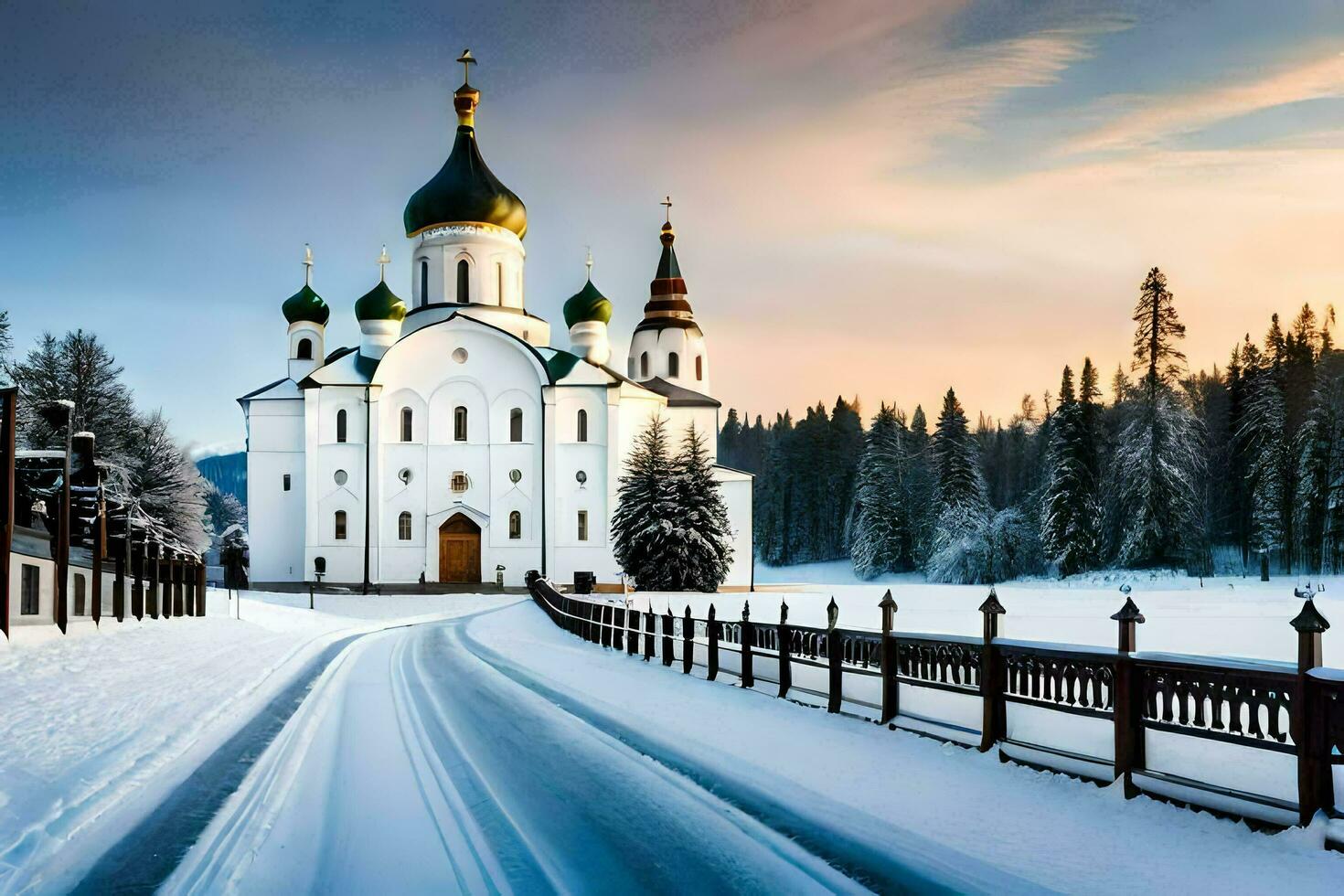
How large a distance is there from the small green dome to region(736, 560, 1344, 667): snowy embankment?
22107 millimetres

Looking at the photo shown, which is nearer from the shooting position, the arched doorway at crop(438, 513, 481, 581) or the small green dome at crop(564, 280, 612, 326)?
the arched doorway at crop(438, 513, 481, 581)

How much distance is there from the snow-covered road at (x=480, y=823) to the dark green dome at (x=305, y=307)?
2011 inches

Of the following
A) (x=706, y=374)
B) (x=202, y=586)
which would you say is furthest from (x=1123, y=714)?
(x=706, y=374)

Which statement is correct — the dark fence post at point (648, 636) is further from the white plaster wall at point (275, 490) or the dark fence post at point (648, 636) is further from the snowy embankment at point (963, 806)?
the white plaster wall at point (275, 490)

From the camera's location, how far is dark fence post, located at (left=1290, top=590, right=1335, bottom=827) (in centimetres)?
657

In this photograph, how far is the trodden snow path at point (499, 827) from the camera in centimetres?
610

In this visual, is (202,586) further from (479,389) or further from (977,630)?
(977,630)

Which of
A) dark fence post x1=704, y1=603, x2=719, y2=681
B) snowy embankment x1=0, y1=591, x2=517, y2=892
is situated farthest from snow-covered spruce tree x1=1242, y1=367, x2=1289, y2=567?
snowy embankment x1=0, y1=591, x2=517, y2=892

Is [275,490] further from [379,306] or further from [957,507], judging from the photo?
[957,507]

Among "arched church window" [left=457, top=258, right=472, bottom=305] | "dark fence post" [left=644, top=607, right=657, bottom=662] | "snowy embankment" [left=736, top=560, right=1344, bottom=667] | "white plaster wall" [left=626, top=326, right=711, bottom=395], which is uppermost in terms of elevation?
"arched church window" [left=457, top=258, right=472, bottom=305]

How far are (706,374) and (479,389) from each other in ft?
58.4

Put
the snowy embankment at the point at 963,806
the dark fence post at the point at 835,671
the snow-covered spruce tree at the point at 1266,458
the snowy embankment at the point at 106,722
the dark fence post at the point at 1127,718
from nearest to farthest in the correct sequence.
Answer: the snowy embankment at the point at 963,806, the snowy embankment at the point at 106,722, the dark fence post at the point at 1127,718, the dark fence post at the point at 835,671, the snow-covered spruce tree at the point at 1266,458

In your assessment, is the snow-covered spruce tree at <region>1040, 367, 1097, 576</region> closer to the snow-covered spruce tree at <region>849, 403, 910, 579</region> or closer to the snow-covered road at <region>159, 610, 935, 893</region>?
the snow-covered spruce tree at <region>849, 403, 910, 579</region>

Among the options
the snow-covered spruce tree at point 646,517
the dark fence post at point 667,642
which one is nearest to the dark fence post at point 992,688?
the dark fence post at point 667,642
